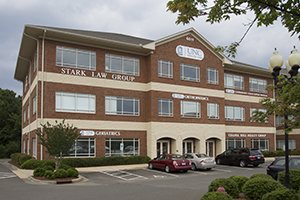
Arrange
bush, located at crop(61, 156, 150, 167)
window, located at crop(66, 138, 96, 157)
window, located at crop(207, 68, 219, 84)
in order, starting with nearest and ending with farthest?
bush, located at crop(61, 156, 150, 167) < window, located at crop(66, 138, 96, 157) < window, located at crop(207, 68, 219, 84)

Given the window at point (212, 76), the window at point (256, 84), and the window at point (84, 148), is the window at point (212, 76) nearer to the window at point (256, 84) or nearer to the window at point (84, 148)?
the window at point (256, 84)

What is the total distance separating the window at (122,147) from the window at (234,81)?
538 inches

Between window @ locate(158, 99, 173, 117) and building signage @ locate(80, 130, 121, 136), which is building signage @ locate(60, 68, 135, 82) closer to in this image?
window @ locate(158, 99, 173, 117)

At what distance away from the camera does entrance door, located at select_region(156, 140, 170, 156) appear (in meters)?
35.0

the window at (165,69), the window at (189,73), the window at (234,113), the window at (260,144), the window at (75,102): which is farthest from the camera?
the window at (260,144)

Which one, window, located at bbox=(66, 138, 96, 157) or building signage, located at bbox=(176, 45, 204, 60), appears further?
building signage, located at bbox=(176, 45, 204, 60)

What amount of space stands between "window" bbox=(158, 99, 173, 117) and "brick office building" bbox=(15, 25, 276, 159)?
0.09m

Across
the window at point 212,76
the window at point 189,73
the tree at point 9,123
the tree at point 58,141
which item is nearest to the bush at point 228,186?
the tree at point 58,141

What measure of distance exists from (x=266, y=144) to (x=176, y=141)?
15083mm

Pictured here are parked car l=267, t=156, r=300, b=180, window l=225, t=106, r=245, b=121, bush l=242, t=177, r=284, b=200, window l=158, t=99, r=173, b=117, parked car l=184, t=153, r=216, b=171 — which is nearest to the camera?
bush l=242, t=177, r=284, b=200

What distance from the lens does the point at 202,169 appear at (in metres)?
28.5

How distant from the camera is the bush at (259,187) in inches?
426

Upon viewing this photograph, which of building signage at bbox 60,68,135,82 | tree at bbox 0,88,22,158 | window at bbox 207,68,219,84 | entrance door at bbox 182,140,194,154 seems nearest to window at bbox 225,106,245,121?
window at bbox 207,68,219,84

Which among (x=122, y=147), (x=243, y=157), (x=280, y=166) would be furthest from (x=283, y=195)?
(x=122, y=147)
